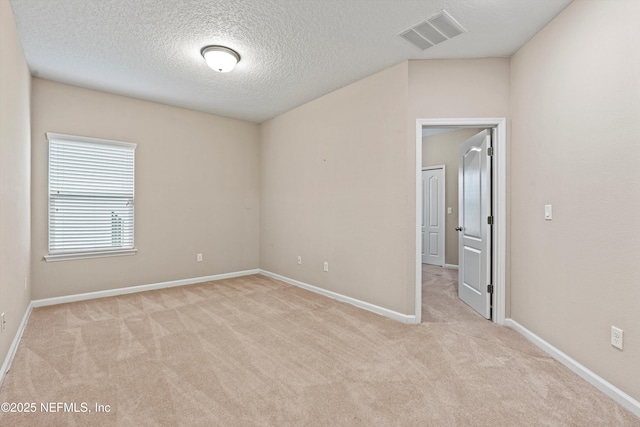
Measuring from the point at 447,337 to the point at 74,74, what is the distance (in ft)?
16.1

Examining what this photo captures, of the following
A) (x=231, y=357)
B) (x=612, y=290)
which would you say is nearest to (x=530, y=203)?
(x=612, y=290)

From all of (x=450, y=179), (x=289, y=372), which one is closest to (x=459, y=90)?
(x=289, y=372)

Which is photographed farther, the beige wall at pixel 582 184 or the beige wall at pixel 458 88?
the beige wall at pixel 458 88

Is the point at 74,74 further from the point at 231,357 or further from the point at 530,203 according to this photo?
the point at 530,203

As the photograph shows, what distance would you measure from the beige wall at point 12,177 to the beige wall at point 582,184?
4100 millimetres

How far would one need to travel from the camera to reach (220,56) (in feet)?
9.76

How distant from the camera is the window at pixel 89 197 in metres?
3.80

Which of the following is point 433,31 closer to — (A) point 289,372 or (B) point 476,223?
(B) point 476,223

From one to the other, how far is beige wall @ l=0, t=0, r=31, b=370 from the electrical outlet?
410 cm

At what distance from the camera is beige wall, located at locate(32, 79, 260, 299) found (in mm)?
3736

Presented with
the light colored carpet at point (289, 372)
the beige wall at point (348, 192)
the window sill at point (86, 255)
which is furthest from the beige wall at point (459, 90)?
the window sill at point (86, 255)

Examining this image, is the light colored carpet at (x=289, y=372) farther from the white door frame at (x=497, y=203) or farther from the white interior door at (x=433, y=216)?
the white interior door at (x=433, y=216)

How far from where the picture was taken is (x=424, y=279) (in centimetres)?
529

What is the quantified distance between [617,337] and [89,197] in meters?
5.42
